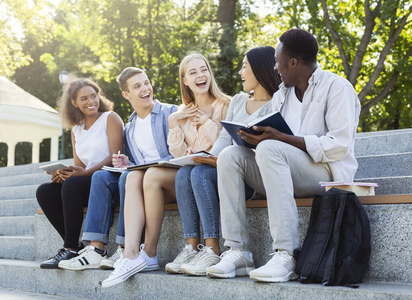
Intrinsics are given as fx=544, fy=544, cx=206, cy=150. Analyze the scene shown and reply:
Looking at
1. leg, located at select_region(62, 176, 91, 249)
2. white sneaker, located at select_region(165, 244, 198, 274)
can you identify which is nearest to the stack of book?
white sneaker, located at select_region(165, 244, 198, 274)

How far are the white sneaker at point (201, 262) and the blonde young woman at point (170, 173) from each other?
1.49 feet

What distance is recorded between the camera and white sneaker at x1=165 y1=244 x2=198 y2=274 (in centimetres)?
374

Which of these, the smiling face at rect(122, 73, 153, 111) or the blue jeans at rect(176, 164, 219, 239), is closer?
the blue jeans at rect(176, 164, 219, 239)

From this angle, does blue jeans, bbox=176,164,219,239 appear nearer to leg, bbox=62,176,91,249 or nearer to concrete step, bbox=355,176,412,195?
leg, bbox=62,176,91,249

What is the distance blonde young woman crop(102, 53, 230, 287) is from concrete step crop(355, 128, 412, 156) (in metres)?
1.92

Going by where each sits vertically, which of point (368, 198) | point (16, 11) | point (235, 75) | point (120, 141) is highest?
point (16, 11)

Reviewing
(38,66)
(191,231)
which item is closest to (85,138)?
(191,231)

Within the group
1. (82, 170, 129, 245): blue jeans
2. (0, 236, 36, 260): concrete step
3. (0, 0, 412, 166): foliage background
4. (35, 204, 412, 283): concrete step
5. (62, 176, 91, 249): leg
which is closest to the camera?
(35, 204, 412, 283): concrete step

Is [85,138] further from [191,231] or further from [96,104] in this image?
[191,231]

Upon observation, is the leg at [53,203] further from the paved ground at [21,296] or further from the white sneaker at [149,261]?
the white sneaker at [149,261]

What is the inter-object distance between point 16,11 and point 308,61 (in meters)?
Result: 17.8

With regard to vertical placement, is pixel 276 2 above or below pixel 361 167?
above

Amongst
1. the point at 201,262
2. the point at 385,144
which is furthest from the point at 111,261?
the point at 385,144

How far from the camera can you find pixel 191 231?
3.86 meters
